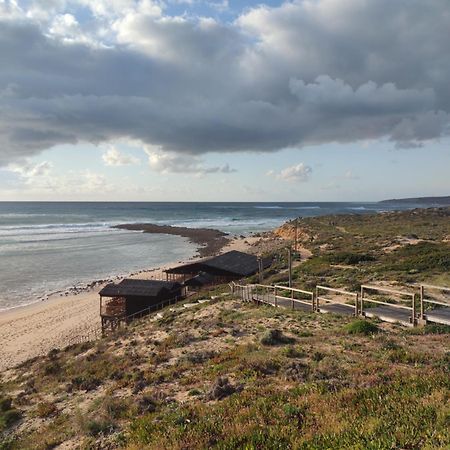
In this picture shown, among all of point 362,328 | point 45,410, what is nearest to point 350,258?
point 362,328

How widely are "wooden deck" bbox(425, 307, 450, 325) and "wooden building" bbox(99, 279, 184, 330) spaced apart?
19.7m

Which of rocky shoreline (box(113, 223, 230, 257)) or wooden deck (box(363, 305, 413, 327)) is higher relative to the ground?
wooden deck (box(363, 305, 413, 327))

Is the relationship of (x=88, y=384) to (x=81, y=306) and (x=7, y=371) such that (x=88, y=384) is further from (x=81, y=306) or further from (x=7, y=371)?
(x=81, y=306)

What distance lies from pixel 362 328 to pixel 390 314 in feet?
8.86

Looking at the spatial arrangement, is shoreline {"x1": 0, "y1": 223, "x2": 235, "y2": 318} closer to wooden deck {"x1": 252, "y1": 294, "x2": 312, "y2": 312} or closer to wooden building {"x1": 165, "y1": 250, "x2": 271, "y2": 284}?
wooden building {"x1": 165, "y1": 250, "x2": 271, "y2": 284}

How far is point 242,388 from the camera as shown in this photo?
9.77m

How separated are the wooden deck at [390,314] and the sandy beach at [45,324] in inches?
743

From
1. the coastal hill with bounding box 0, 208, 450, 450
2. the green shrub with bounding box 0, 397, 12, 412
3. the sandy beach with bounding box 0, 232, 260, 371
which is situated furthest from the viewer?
the sandy beach with bounding box 0, 232, 260, 371

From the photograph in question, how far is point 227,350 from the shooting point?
45.6 ft

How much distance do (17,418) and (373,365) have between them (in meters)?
10.6

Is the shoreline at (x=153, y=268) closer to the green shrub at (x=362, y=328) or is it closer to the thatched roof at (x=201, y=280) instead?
the thatched roof at (x=201, y=280)

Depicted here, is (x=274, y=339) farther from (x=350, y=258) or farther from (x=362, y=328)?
(x=350, y=258)

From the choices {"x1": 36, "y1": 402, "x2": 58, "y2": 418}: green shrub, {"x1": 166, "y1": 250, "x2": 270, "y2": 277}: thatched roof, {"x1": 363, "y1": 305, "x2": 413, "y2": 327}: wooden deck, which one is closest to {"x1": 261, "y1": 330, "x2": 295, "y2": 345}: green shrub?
{"x1": 363, "y1": 305, "x2": 413, "y2": 327}: wooden deck

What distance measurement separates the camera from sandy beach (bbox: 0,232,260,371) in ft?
78.8
